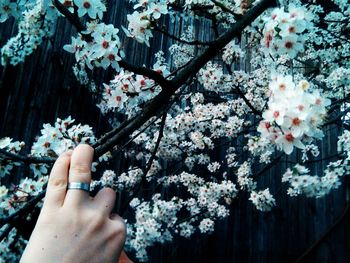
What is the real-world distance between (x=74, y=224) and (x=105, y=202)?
11cm

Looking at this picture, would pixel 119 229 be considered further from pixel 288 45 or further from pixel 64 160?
pixel 288 45

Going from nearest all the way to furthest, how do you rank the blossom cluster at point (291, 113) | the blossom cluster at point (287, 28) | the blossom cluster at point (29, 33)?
1. the blossom cluster at point (291, 113)
2. the blossom cluster at point (287, 28)
3. the blossom cluster at point (29, 33)

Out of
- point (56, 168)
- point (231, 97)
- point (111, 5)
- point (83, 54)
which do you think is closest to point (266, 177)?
point (231, 97)

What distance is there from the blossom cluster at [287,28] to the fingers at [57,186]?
3.35 ft

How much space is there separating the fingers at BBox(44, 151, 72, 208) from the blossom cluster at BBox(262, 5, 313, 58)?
1021 mm

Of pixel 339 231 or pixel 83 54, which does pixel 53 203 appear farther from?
pixel 339 231

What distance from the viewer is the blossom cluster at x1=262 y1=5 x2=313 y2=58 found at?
1.39m

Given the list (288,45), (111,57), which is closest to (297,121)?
(288,45)

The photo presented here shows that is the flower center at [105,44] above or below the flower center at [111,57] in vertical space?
above

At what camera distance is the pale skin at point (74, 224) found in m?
0.76

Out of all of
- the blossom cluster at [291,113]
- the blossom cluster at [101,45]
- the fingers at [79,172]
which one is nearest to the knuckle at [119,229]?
the fingers at [79,172]

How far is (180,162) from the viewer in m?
4.47

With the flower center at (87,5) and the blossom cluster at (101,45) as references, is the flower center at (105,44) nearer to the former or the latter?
the blossom cluster at (101,45)

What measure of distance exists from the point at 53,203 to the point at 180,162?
3.68 m
